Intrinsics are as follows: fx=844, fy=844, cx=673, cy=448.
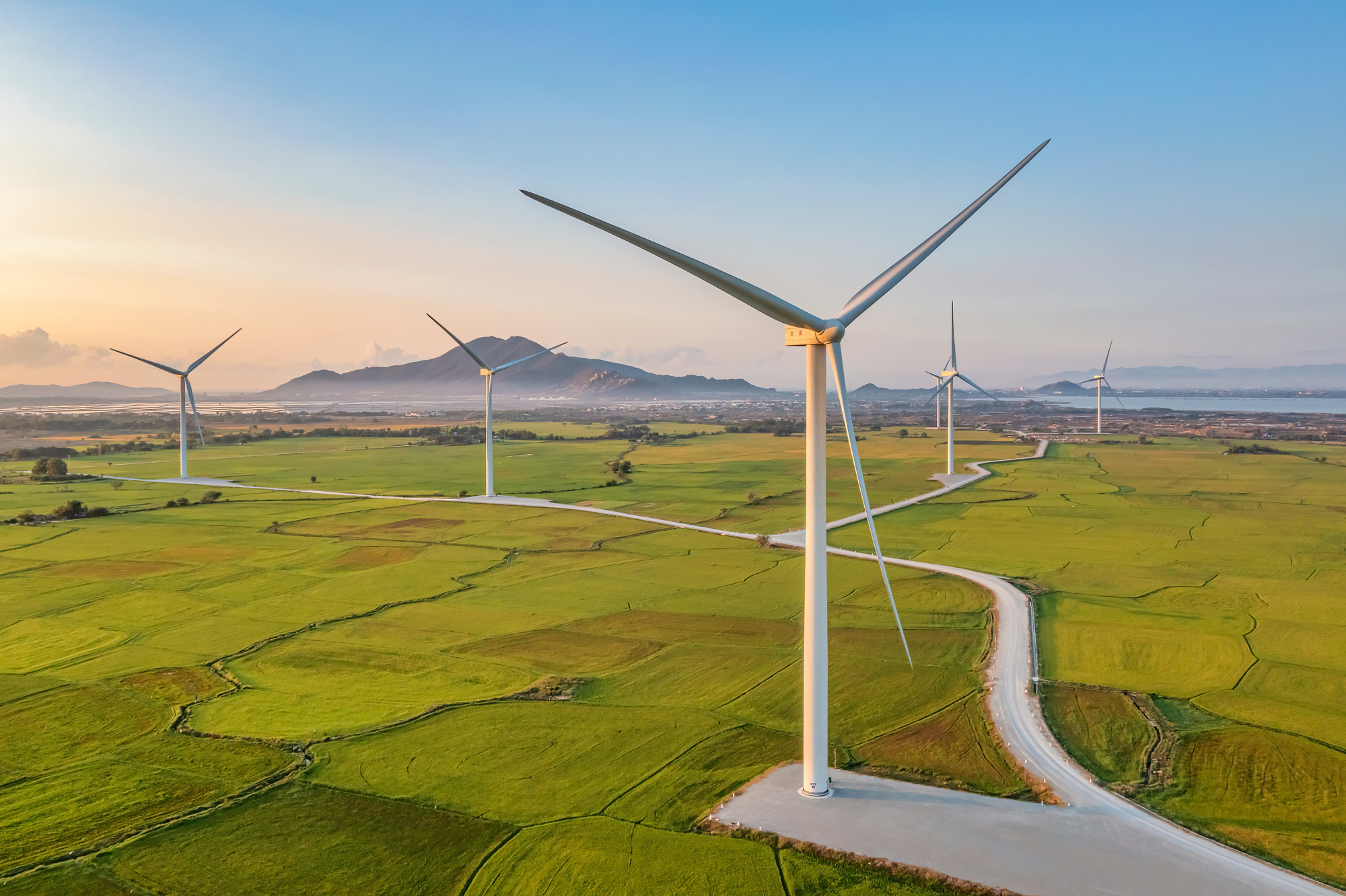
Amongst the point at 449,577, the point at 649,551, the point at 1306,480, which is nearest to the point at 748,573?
the point at 649,551

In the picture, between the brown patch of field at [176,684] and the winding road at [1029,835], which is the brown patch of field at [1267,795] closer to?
the winding road at [1029,835]

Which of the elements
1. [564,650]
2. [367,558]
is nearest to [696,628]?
[564,650]

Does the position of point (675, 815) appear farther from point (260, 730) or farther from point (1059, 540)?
point (1059, 540)

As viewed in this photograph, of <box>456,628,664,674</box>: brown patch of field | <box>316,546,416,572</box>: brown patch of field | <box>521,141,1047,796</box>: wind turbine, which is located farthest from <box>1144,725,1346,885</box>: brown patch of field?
<box>316,546,416,572</box>: brown patch of field

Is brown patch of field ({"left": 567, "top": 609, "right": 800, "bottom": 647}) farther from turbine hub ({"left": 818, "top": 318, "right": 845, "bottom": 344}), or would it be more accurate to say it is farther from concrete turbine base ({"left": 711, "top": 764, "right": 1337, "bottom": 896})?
turbine hub ({"left": 818, "top": 318, "right": 845, "bottom": 344})

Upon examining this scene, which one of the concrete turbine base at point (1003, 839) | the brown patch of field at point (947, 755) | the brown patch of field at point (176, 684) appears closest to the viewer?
the concrete turbine base at point (1003, 839)

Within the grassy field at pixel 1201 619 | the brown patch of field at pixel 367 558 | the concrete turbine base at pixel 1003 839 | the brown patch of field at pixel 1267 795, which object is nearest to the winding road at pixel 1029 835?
the concrete turbine base at pixel 1003 839
